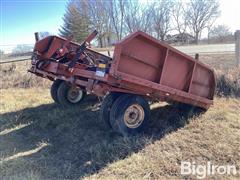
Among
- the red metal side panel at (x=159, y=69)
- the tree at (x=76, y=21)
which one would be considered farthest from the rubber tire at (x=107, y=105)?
the tree at (x=76, y=21)

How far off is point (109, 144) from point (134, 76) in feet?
3.72

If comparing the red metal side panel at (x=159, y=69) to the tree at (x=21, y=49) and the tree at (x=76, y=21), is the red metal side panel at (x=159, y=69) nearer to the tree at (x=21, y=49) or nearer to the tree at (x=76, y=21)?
the tree at (x=21, y=49)

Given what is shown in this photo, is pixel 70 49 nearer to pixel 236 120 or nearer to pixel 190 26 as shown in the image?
pixel 236 120

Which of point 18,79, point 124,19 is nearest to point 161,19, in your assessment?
point 124,19

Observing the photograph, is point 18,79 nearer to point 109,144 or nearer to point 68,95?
point 68,95

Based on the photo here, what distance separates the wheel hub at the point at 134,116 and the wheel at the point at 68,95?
2.37 m

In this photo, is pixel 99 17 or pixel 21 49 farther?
pixel 99 17

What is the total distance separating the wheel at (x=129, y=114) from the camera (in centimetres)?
396

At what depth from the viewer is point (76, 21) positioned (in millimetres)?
35156

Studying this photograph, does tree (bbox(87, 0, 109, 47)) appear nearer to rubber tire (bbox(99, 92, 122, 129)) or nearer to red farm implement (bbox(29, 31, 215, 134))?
red farm implement (bbox(29, 31, 215, 134))

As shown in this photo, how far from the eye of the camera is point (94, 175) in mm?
3115

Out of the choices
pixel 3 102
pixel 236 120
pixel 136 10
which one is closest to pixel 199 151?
pixel 236 120

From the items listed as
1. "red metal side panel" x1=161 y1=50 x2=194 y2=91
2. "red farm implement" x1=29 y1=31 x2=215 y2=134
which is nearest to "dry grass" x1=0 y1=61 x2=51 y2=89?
"red farm implement" x1=29 y1=31 x2=215 y2=134

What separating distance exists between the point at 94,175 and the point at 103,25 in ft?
123
